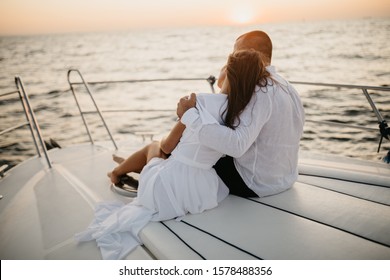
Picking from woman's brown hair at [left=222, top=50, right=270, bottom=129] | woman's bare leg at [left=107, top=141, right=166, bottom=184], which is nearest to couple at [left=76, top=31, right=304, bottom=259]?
woman's brown hair at [left=222, top=50, right=270, bottom=129]

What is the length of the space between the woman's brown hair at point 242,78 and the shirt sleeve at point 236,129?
0.11 ft

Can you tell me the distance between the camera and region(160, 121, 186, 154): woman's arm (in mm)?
1578

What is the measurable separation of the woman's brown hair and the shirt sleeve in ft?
0.11

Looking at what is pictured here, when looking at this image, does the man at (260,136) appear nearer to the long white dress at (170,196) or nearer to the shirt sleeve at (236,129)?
the shirt sleeve at (236,129)

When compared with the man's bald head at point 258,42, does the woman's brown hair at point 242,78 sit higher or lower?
lower

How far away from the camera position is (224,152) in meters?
1.40

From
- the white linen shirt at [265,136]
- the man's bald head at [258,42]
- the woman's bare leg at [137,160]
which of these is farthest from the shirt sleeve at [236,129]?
the woman's bare leg at [137,160]

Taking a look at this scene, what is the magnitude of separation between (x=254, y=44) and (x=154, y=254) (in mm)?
1189

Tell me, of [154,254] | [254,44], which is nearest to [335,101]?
[254,44]

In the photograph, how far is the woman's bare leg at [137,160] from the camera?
1.94 meters

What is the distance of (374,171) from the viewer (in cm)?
219

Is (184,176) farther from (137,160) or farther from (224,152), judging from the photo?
(137,160)

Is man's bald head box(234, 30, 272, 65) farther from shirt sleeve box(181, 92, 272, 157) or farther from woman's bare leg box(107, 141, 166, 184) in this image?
woman's bare leg box(107, 141, 166, 184)
